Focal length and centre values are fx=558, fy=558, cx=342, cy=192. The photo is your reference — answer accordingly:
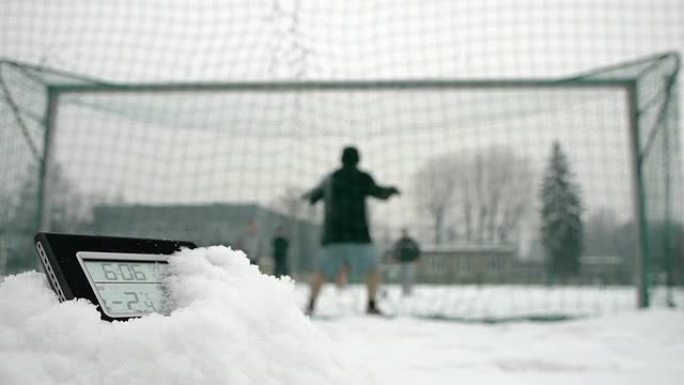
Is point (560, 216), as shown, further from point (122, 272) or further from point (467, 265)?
point (122, 272)

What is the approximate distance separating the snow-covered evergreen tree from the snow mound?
544 centimetres

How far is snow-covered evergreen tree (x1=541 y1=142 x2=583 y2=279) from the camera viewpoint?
673 cm

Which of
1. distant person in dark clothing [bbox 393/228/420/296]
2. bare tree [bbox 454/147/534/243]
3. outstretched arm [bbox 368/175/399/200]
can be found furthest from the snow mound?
distant person in dark clothing [bbox 393/228/420/296]

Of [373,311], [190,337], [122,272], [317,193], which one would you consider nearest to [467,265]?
[373,311]

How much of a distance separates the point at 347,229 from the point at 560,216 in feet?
20.7

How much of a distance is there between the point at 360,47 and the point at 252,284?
16.3ft

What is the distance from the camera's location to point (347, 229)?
5031 mm

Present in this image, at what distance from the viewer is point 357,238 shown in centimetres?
499

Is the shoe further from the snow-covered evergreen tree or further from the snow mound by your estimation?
the snow mound

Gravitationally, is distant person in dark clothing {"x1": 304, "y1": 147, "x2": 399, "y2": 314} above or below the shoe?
above

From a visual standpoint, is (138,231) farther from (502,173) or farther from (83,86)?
(502,173)

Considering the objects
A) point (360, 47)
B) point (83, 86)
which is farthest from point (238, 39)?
point (83, 86)

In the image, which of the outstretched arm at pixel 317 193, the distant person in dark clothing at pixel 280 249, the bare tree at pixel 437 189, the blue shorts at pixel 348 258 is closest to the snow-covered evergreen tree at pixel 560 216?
the bare tree at pixel 437 189

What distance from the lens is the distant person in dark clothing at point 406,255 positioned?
25.1ft
